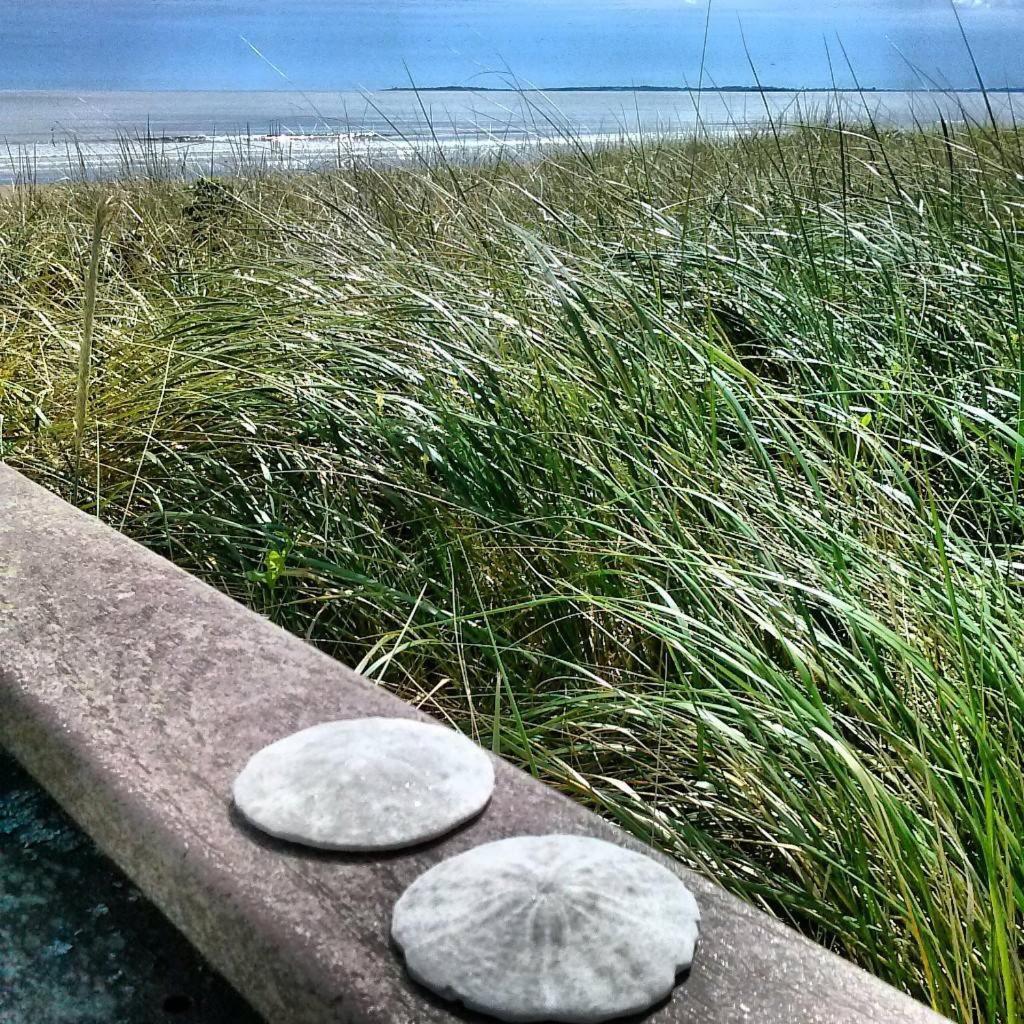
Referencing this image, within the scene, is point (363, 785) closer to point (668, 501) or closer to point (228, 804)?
point (228, 804)

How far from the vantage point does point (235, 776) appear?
43.5 inches

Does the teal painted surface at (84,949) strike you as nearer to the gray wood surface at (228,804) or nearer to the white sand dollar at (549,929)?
the gray wood surface at (228,804)

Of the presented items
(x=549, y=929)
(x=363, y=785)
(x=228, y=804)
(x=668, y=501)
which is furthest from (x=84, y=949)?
(x=668, y=501)

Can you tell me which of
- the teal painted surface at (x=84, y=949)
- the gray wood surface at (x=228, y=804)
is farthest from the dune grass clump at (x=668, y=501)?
the teal painted surface at (x=84, y=949)

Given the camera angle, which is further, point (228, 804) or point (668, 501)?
point (668, 501)

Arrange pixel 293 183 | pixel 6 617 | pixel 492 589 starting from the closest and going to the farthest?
pixel 6 617
pixel 492 589
pixel 293 183

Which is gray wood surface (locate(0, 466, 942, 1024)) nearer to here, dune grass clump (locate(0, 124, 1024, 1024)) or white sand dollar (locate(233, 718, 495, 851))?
white sand dollar (locate(233, 718, 495, 851))

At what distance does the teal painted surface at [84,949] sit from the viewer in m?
1.06

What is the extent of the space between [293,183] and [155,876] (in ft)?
15.7

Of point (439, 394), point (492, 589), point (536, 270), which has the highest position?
point (536, 270)

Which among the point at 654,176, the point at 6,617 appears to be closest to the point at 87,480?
the point at 6,617

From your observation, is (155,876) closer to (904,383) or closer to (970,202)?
(904,383)

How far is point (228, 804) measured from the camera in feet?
3.50

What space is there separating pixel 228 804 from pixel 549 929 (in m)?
0.34
